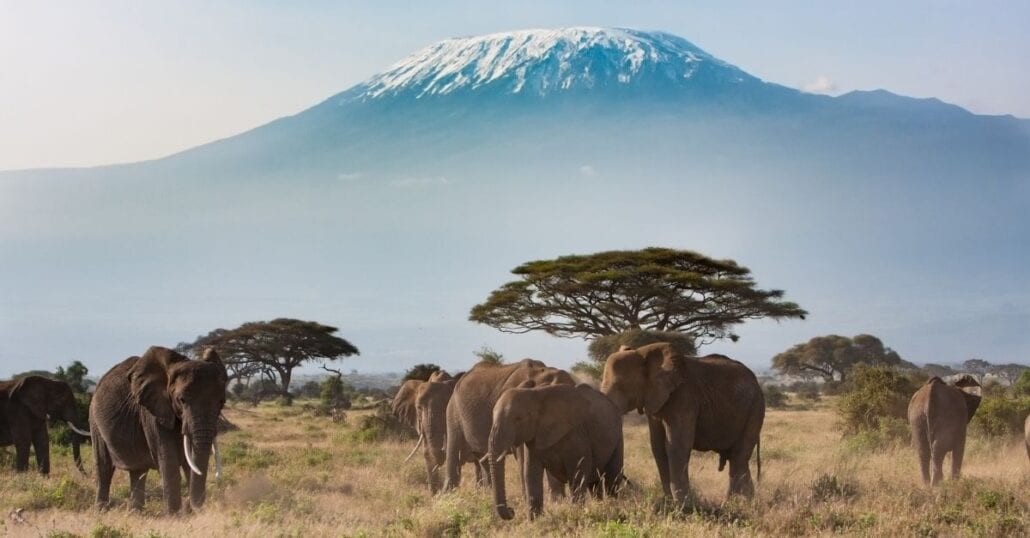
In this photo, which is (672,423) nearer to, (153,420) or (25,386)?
(153,420)

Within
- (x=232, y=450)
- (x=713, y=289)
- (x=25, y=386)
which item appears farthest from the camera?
Result: (x=713, y=289)

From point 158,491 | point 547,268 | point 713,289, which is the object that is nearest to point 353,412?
point 547,268

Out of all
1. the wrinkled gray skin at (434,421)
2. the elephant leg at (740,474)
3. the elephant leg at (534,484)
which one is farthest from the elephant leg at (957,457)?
the elephant leg at (534,484)

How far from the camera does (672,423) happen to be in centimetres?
1734

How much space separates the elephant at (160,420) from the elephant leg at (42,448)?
6258 mm

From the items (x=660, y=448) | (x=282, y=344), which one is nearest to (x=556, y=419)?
(x=660, y=448)

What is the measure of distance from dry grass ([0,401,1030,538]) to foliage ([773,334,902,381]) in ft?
164

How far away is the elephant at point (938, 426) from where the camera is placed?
19938 mm

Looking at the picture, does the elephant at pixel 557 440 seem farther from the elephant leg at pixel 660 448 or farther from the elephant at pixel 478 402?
the elephant leg at pixel 660 448

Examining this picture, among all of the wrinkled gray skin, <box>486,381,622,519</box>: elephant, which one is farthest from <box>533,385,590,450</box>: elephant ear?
the wrinkled gray skin

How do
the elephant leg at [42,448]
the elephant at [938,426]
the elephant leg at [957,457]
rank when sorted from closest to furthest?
the elephant at [938,426], the elephant leg at [957,457], the elephant leg at [42,448]

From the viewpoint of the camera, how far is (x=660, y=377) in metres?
17.0

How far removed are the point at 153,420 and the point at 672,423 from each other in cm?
656

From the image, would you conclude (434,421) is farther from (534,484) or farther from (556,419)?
(556,419)
